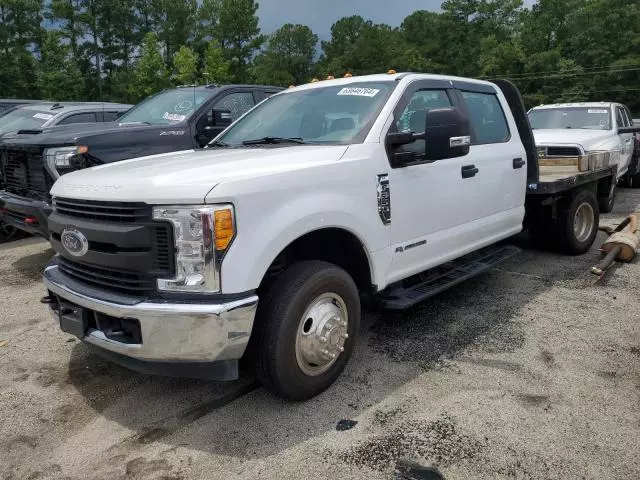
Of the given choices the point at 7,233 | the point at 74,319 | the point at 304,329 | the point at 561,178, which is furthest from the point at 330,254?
the point at 7,233

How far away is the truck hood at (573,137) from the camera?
8561mm

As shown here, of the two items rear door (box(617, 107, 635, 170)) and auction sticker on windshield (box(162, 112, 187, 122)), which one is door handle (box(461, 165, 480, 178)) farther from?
rear door (box(617, 107, 635, 170))

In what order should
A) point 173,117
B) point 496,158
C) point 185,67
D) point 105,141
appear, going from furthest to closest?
point 185,67, point 173,117, point 105,141, point 496,158

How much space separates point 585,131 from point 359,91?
283 inches

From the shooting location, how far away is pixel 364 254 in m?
3.44

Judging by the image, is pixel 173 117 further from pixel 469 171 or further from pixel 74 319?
pixel 74 319

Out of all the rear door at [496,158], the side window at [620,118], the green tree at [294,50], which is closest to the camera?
the rear door at [496,158]

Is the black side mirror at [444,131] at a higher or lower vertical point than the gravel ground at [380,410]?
higher

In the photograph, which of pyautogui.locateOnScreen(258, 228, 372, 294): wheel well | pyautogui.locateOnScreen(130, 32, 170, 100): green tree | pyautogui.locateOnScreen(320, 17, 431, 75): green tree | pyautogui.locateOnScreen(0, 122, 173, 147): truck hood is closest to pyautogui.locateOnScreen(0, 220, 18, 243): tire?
pyautogui.locateOnScreen(0, 122, 173, 147): truck hood

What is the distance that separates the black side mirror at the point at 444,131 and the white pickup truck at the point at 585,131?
5.56 m

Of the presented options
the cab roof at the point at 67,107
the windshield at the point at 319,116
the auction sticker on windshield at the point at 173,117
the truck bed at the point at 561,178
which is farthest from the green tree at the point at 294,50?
the windshield at the point at 319,116

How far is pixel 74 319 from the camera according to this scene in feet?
9.85

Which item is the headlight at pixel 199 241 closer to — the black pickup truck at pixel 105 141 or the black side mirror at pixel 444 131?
the black side mirror at pixel 444 131

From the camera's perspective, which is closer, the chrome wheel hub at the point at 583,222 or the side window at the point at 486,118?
the side window at the point at 486,118
